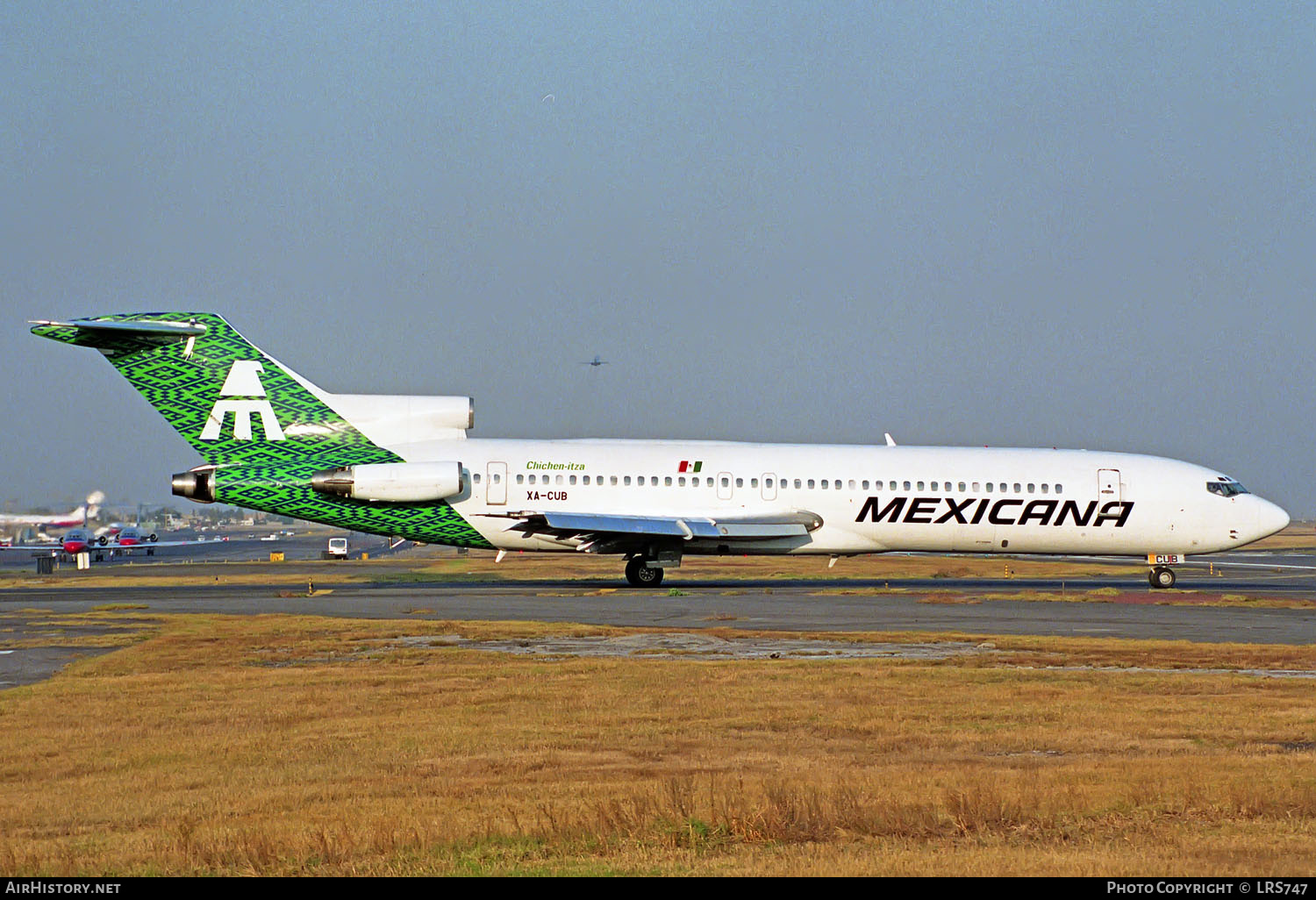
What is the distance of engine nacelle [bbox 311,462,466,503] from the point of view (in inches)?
1384

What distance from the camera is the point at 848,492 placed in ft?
122

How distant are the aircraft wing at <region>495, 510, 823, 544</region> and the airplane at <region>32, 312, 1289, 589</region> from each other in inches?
2.4

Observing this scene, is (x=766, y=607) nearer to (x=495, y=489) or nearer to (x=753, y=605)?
(x=753, y=605)

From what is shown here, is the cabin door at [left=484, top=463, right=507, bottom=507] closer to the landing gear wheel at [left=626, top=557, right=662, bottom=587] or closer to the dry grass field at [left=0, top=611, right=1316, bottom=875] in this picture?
the landing gear wheel at [left=626, top=557, right=662, bottom=587]

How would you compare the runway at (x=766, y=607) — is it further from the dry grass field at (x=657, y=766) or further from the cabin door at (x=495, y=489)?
the dry grass field at (x=657, y=766)

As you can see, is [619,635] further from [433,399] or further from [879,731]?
[433,399]

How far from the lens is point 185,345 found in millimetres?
34938

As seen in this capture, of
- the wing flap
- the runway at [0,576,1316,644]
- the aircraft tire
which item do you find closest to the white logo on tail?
the runway at [0,576,1316,644]

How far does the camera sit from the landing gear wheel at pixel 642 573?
37.0 meters

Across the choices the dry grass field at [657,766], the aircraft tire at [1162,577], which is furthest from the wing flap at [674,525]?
the dry grass field at [657,766]

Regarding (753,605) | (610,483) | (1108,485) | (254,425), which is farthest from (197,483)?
(1108,485)

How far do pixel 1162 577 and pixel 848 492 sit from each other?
9.56 metres

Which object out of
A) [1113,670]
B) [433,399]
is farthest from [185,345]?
[1113,670]
